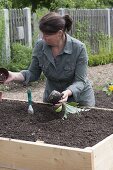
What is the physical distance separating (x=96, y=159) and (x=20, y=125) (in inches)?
38.9

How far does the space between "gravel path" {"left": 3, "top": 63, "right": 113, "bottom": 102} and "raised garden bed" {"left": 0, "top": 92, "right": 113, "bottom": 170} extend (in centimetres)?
458

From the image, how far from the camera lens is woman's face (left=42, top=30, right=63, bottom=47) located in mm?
3949

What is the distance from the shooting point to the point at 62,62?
166 inches

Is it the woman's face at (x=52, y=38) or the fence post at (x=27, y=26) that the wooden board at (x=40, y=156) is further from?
the fence post at (x=27, y=26)

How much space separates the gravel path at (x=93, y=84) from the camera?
361 inches

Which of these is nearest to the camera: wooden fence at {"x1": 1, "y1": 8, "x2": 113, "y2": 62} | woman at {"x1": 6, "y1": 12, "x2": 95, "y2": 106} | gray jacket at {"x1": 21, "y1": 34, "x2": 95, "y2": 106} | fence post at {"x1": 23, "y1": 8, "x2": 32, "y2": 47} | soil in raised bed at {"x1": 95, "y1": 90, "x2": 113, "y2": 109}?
woman at {"x1": 6, "y1": 12, "x2": 95, "y2": 106}

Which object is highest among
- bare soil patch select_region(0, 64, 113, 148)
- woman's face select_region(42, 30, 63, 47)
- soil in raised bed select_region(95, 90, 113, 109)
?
woman's face select_region(42, 30, 63, 47)

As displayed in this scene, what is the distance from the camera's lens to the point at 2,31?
430 inches

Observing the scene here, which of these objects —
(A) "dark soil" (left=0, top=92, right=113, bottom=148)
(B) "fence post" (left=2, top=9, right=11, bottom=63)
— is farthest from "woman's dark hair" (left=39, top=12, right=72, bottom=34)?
(B) "fence post" (left=2, top=9, right=11, bottom=63)

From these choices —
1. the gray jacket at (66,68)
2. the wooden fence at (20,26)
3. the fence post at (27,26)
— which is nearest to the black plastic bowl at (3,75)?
the gray jacket at (66,68)

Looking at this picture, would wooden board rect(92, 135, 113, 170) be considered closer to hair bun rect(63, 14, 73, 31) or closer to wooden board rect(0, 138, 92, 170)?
wooden board rect(0, 138, 92, 170)

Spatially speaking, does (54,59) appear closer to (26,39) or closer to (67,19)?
(67,19)

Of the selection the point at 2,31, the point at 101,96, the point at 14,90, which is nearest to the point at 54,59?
the point at 101,96

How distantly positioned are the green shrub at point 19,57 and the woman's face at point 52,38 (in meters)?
6.92
